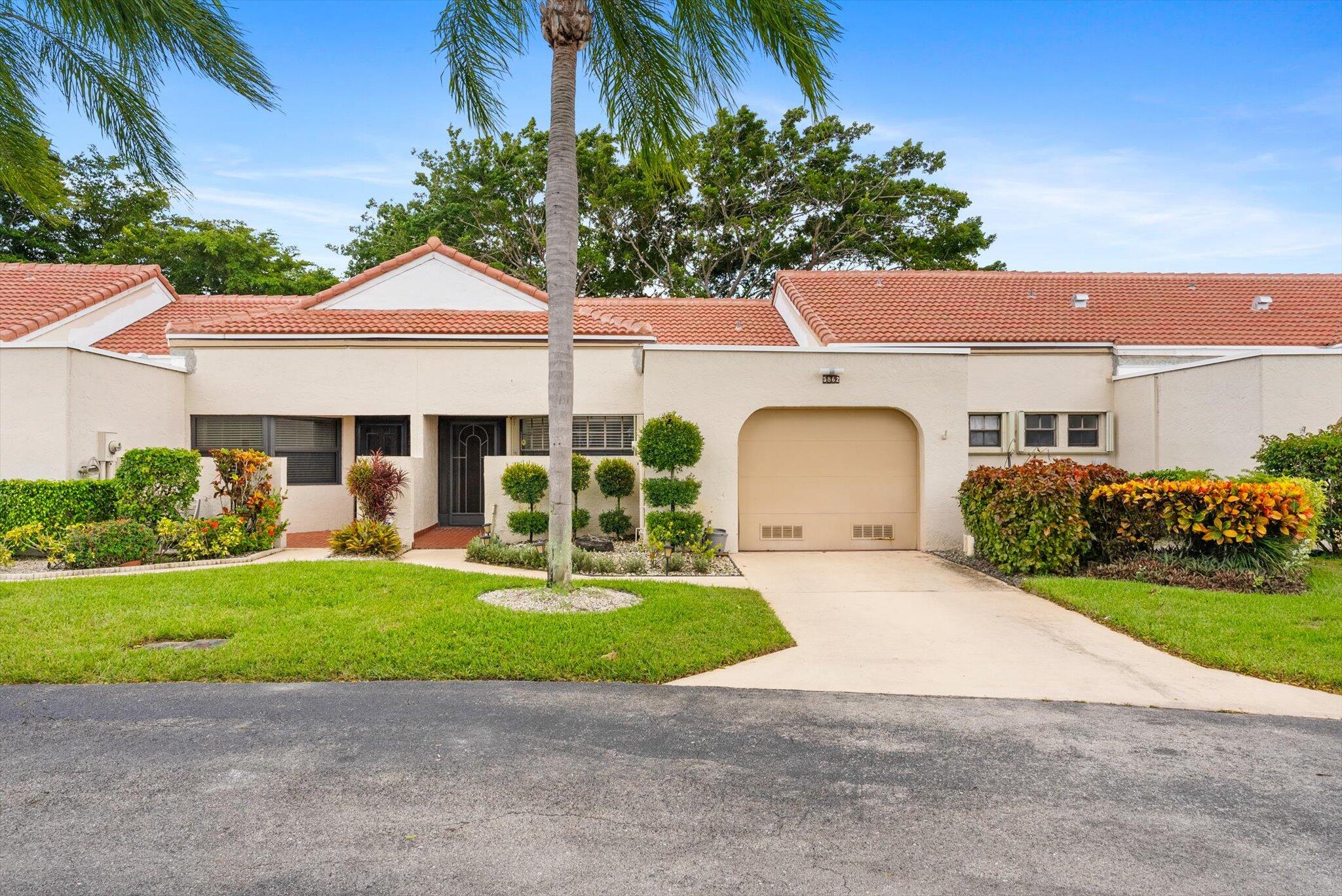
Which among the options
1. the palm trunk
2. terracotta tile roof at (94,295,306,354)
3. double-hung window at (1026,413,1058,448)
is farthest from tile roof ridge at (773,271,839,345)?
terracotta tile roof at (94,295,306,354)

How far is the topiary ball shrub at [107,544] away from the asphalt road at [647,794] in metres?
5.20

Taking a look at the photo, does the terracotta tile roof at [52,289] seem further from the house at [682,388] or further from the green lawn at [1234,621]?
the green lawn at [1234,621]

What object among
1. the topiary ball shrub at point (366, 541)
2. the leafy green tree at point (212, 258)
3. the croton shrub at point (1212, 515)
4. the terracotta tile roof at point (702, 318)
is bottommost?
the topiary ball shrub at point (366, 541)

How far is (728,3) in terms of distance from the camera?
285 inches

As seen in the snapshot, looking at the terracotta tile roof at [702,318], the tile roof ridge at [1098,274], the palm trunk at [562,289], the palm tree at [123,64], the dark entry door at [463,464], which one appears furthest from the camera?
the tile roof ridge at [1098,274]

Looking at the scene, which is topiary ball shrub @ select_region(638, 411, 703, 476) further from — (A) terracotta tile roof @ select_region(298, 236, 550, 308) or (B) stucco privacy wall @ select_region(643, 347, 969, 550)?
(A) terracotta tile roof @ select_region(298, 236, 550, 308)

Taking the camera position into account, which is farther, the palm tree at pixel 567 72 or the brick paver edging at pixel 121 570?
the brick paver edging at pixel 121 570

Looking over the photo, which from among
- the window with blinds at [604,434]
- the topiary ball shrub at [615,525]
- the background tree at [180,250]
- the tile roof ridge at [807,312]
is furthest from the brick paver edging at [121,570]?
the background tree at [180,250]

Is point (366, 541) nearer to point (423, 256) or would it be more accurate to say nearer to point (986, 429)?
point (423, 256)

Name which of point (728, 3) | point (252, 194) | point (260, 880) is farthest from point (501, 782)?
point (728, 3)

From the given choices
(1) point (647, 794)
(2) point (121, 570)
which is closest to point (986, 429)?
(1) point (647, 794)

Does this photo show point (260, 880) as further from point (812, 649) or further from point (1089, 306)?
point (1089, 306)

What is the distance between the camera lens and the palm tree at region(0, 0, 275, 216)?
2.96 meters

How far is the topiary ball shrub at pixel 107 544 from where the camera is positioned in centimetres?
975
